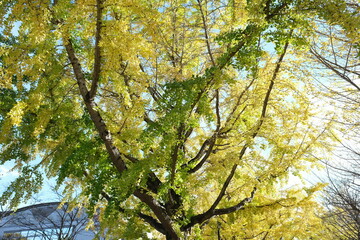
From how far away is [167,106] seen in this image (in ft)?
13.1

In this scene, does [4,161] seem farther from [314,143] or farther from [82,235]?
[82,235]

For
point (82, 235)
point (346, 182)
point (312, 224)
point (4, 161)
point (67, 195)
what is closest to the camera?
point (346, 182)

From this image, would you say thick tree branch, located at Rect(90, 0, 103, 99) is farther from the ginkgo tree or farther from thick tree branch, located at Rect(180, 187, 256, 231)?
thick tree branch, located at Rect(180, 187, 256, 231)

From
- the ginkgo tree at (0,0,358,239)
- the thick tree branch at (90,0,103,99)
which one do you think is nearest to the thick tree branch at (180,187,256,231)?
the ginkgo tree at (0,0,358,239)

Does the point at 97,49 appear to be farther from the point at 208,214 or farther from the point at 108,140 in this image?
the point at 208,214

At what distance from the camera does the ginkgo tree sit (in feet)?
A: 11.6

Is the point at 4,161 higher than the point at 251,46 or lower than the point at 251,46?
higher

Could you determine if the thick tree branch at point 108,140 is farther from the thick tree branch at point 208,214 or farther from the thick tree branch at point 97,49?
the thick tree branch at point 208,214

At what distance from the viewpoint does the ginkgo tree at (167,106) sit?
140 inches

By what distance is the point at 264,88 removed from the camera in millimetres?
4902

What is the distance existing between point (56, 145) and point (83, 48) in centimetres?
190

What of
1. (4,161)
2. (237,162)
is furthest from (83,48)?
(237,162)

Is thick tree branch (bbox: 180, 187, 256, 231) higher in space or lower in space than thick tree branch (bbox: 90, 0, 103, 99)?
lower

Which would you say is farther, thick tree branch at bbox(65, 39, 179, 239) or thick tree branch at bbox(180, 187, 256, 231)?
thick tree branch at bbox(180, 187, 256, 231)
